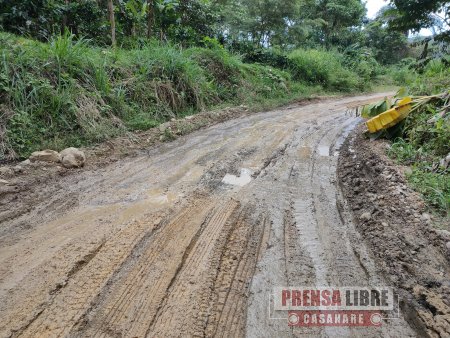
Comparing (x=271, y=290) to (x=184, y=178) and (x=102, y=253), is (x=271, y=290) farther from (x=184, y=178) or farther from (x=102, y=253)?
(x=184, y=178)

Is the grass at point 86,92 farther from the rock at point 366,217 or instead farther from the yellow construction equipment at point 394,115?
the yellow construction equipment at point 394,115

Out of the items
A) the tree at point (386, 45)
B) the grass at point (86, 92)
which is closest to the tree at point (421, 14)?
the grass at point (86, 92)

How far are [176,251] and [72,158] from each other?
2.11m

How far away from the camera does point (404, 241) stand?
2.11m

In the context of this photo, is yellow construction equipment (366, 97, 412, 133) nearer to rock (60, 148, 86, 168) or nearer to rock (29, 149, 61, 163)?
rock (60, 148, 86, 168)

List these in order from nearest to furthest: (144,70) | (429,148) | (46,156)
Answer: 1. (46,156)
2. (429,148)
3. (144,70)

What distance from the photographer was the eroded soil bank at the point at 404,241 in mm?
1609

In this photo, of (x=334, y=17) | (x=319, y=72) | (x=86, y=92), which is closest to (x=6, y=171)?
(x=86, y=92)

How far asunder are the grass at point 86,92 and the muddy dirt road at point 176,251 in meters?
1.03

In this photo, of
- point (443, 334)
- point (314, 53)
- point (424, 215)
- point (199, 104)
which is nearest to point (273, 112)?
point (199, 104)

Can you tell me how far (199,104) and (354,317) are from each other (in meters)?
5.42

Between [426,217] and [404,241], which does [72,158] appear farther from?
[426,217]

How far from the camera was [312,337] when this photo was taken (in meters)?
1.46

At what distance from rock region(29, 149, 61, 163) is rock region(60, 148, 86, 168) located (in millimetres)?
71
